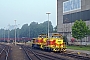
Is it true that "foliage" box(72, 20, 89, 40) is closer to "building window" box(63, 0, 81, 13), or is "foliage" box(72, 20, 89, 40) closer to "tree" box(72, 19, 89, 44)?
"tree" box(72, 19, 89, 44)

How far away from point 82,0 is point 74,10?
634cm

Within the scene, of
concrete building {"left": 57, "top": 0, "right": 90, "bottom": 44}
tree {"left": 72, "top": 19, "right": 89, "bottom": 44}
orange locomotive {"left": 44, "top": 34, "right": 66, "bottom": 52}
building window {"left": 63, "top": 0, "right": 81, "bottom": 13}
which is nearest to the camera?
orange locomotive {"left": 44, "top": 34, "right": 66, "bottom": 52}

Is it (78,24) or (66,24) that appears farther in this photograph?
(66,24)

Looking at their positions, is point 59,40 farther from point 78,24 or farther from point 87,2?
point 87,2

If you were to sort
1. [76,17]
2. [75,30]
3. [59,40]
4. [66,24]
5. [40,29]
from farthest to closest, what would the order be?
[40,29], [66,24], [76,17], [75,30], [59,40]

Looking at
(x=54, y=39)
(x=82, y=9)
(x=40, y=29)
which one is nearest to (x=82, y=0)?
(x=82, y=9)

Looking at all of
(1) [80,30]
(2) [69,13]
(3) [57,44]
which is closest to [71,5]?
(2) [69,13]

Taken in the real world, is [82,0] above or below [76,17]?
above

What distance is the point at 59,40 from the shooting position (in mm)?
42469

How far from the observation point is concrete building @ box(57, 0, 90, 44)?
7716 centimetres

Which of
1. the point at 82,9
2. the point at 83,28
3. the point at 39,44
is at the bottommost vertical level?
the point at 39,44

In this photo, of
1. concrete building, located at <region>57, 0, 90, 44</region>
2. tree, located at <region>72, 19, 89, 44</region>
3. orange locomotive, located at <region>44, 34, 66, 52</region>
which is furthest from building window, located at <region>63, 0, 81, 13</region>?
orange locomotive, located at <region>44, 34, 66, 52</region>

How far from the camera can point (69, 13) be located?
8769cm

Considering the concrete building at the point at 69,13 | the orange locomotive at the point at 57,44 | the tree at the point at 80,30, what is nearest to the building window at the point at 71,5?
the concrete building at the point at 69,13
